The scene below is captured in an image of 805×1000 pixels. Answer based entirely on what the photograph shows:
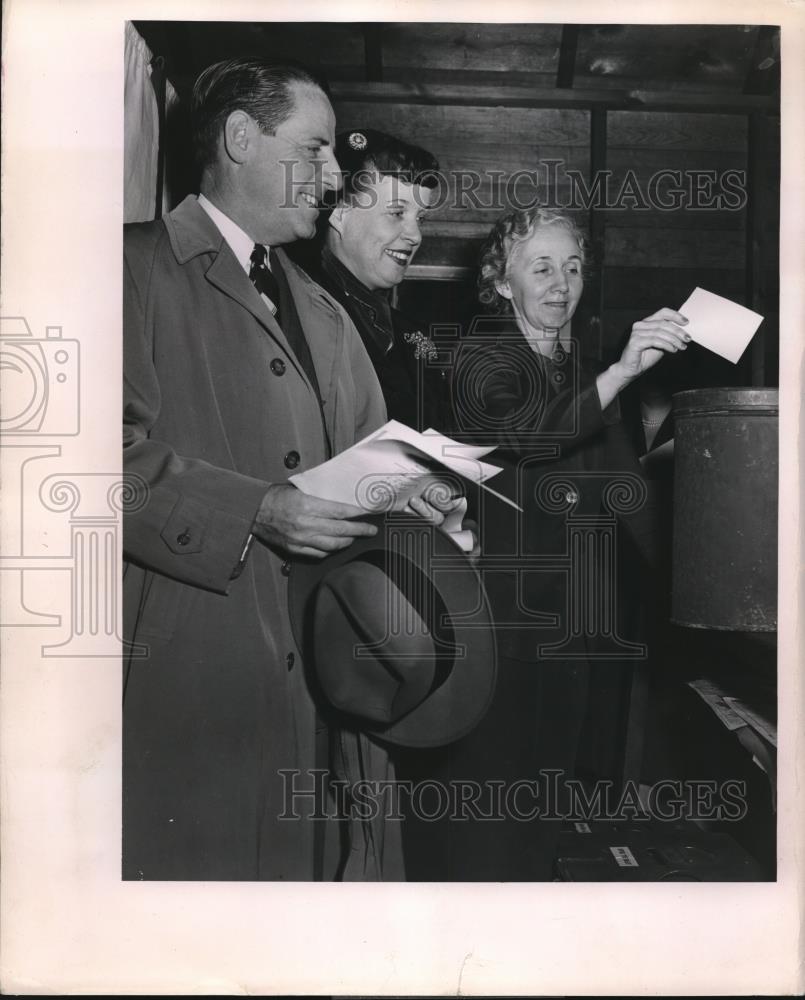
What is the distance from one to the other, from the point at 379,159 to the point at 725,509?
1.04m

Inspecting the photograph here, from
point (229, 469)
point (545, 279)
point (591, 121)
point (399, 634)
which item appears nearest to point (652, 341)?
point (545, 279)

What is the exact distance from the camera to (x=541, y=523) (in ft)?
6.69

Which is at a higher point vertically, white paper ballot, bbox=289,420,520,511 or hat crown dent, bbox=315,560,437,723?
white paper ballot, bbox=289,420,520,511

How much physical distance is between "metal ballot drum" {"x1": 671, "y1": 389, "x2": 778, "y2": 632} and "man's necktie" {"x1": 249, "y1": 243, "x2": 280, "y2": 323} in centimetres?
87

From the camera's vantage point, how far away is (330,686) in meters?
2.00

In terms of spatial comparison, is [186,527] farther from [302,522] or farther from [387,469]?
[387,469]

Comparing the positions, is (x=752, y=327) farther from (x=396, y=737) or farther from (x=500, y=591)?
(x=396, y=737)

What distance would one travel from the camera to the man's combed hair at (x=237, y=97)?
2.02m

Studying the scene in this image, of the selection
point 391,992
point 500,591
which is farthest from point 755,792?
point 391,992

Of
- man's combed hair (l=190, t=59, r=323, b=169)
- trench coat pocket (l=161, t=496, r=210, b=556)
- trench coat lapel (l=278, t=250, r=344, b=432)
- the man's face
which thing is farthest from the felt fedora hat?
man's combed hair (l=190, t=59, r=323, b=169)

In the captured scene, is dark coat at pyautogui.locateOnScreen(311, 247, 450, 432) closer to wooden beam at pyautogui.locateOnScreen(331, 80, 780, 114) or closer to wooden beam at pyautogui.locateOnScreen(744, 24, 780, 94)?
wooden beam at pyautogui.locateOnScreen(331, 80, 780, 114)

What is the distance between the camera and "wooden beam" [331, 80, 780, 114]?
2023mm

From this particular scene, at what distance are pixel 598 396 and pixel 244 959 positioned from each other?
4.60ft

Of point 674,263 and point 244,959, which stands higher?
point 674,263
